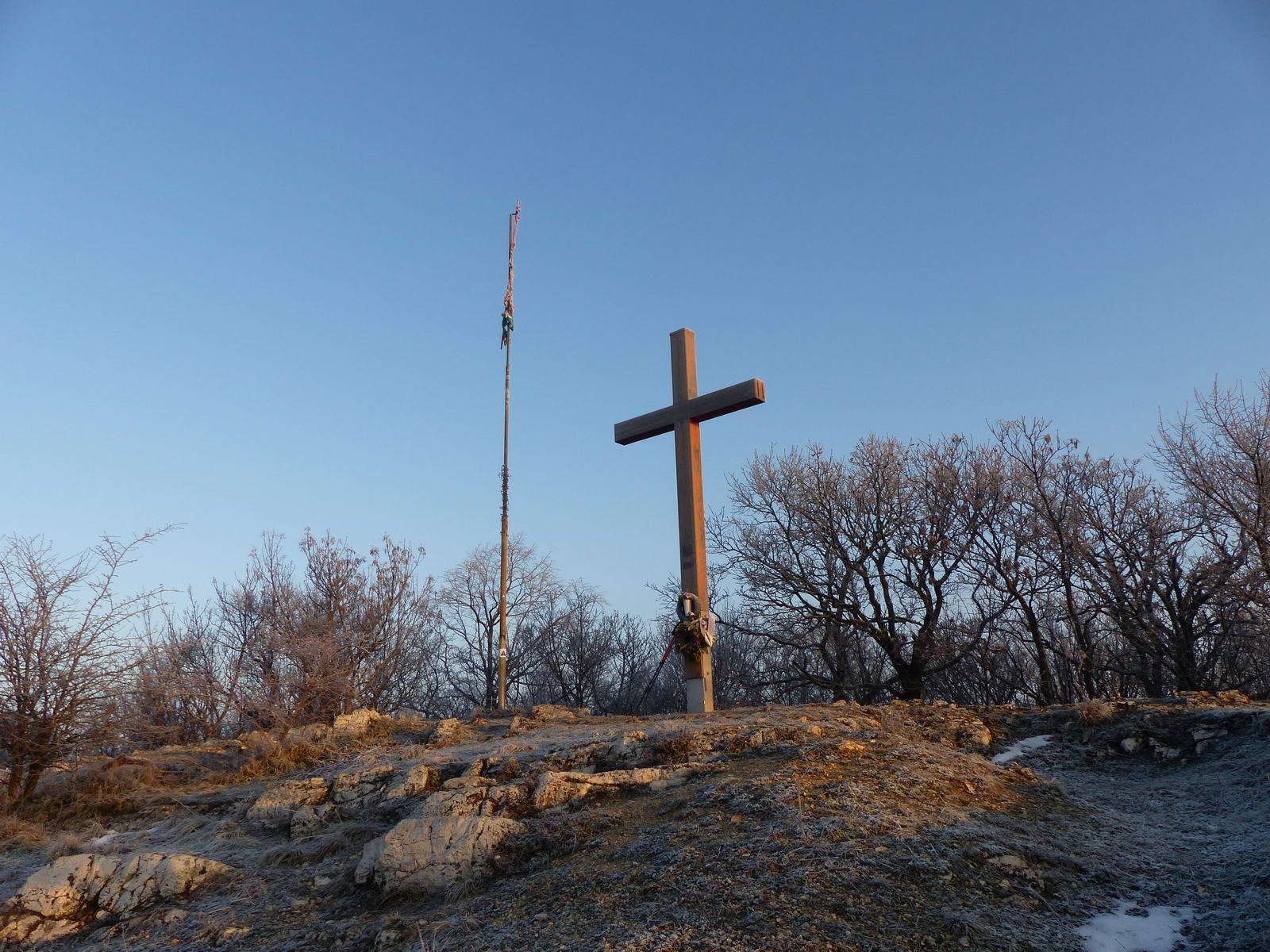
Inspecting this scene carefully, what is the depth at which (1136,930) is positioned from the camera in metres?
3.52

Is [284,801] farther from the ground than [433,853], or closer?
farther from the ground

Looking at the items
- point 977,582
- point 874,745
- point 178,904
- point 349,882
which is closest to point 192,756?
point 178,904

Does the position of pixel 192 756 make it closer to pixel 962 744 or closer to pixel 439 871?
pixel 439 871

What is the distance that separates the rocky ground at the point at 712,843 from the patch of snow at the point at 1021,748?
4cm

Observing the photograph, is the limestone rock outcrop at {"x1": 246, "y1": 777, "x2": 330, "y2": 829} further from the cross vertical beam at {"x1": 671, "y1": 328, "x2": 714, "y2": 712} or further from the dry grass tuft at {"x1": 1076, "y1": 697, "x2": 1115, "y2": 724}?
the dry grass tuft at {"x1": 1076, "y1": 697, "x2": 1115, "y2": 724}

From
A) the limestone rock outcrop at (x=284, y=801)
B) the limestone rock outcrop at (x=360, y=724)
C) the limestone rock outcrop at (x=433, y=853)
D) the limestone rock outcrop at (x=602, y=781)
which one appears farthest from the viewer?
the limestone rock outcrop at (x=360, y=724)

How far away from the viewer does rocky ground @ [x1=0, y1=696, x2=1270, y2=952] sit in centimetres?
368

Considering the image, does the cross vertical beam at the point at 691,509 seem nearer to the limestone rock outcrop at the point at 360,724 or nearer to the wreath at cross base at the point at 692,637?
the wreath at cross base at the point at 692,637

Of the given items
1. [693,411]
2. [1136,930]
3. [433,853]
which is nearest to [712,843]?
[433,853]

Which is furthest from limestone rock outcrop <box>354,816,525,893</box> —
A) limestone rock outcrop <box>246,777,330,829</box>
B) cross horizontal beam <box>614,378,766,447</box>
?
cross horizontal beam <box>614,378,766,447</box>

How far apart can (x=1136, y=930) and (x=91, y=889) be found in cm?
590

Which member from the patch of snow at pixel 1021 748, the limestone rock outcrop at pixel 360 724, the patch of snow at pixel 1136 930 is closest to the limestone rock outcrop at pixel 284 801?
the limestone rock outcrop at pixel 360 724

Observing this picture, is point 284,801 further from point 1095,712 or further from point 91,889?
point 1095,712

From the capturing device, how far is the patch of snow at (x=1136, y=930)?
3.39m
